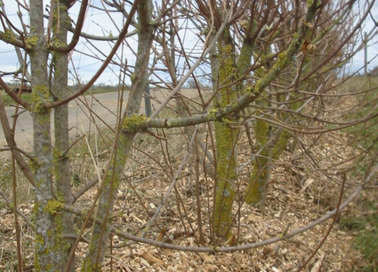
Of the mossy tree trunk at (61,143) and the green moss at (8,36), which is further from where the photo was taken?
the mossy tree trunk at (61,143)

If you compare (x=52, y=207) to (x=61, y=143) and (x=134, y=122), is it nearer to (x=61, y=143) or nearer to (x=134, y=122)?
(x=61, y=143)

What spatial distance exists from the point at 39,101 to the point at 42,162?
7.7 inches

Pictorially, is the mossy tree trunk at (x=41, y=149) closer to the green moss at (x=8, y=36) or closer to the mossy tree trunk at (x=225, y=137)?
the green moss at (x=8, y=36)

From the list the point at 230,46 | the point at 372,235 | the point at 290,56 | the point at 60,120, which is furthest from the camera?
the point at 372,235

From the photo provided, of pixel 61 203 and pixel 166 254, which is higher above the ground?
pixel 61 203

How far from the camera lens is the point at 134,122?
1339 millimetres

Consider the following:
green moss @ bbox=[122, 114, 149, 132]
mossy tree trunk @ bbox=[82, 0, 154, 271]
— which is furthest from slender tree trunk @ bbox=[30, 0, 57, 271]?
green moss @ bbox=[122, 114, 149, 132]

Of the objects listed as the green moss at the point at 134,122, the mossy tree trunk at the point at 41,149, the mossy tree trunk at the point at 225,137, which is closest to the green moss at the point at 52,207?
the mossy tree trunk at the point at 41,149

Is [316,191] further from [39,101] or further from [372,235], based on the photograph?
[39,101]

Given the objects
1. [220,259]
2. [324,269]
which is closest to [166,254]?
[220,259]

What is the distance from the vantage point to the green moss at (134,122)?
133 cm

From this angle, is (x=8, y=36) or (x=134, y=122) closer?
(x=8, y=36)

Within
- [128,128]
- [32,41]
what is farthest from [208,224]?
[32,41]

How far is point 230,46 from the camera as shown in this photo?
2.89 meters
